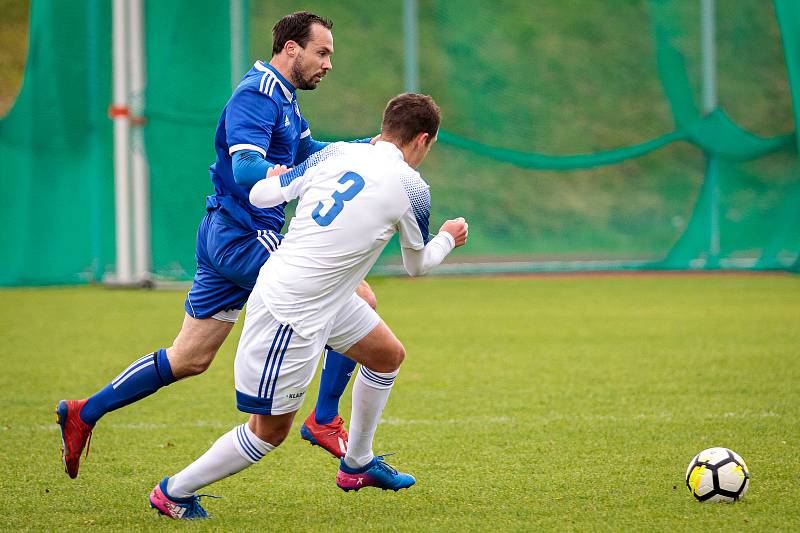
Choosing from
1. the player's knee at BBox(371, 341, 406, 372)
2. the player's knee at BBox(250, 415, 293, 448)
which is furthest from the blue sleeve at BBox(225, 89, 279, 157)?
the player's knee at BBox(250, 415, 293, 448)

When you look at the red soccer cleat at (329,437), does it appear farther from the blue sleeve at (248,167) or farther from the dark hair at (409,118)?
the dark hair at (409,118)

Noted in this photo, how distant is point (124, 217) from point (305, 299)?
10.1 meters

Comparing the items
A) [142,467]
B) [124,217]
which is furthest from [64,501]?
[124,217]

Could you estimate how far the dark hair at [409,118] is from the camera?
4156mm

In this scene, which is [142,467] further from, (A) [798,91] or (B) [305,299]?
(A) [798,91]

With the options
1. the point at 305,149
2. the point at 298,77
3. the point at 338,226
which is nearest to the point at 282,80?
the point at 298,77

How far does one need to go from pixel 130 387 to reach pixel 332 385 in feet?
2.95

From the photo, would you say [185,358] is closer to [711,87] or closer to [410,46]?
[410,46]

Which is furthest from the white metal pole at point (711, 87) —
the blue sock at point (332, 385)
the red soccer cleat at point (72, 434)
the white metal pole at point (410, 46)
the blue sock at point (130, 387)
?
the red soccer cleat at point (72, 434)

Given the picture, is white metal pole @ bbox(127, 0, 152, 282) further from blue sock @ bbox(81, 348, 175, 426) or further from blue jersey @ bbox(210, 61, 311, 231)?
blue sock @ bbox(81, 348, 175, 426)

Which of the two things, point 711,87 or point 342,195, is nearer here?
point 342,195

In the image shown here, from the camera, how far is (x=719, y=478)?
4359 mm

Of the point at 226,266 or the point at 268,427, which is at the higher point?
the point at 226,266

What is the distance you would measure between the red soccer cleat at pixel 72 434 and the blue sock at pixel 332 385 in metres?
1.02
